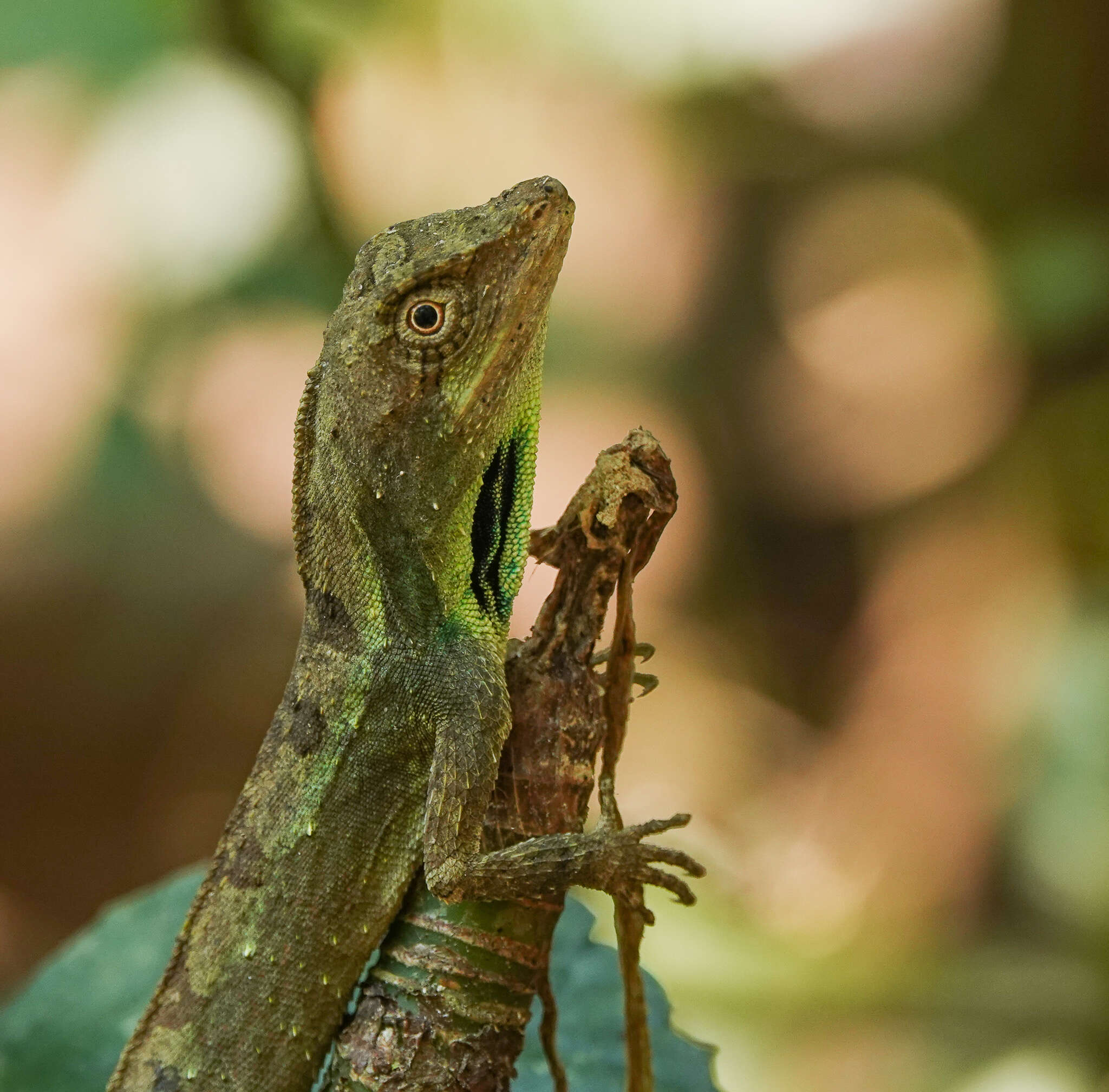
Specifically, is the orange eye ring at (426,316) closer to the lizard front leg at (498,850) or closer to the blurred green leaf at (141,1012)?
the lizard front leg at (498,850)

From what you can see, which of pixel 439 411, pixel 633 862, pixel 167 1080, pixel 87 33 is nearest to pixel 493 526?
pixel 439 411

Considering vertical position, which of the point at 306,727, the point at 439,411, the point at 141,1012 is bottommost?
the point at 141,1012

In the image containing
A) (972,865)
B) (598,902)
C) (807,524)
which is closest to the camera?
(598,902)

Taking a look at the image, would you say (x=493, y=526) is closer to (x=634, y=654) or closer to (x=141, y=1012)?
(x=634, y=654)

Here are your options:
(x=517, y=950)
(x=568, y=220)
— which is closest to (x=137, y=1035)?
(x=517, y=950)

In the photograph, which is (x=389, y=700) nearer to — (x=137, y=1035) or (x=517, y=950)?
(x=517, y=950)

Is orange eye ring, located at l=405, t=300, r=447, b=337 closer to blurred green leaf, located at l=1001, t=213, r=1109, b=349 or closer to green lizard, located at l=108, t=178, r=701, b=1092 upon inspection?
green lizard, located at l=108, t=178, r=701, b=1092

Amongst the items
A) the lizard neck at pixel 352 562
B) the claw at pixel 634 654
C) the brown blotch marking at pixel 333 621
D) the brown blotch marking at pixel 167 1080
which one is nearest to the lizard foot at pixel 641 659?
the claw at pixel 634 654
